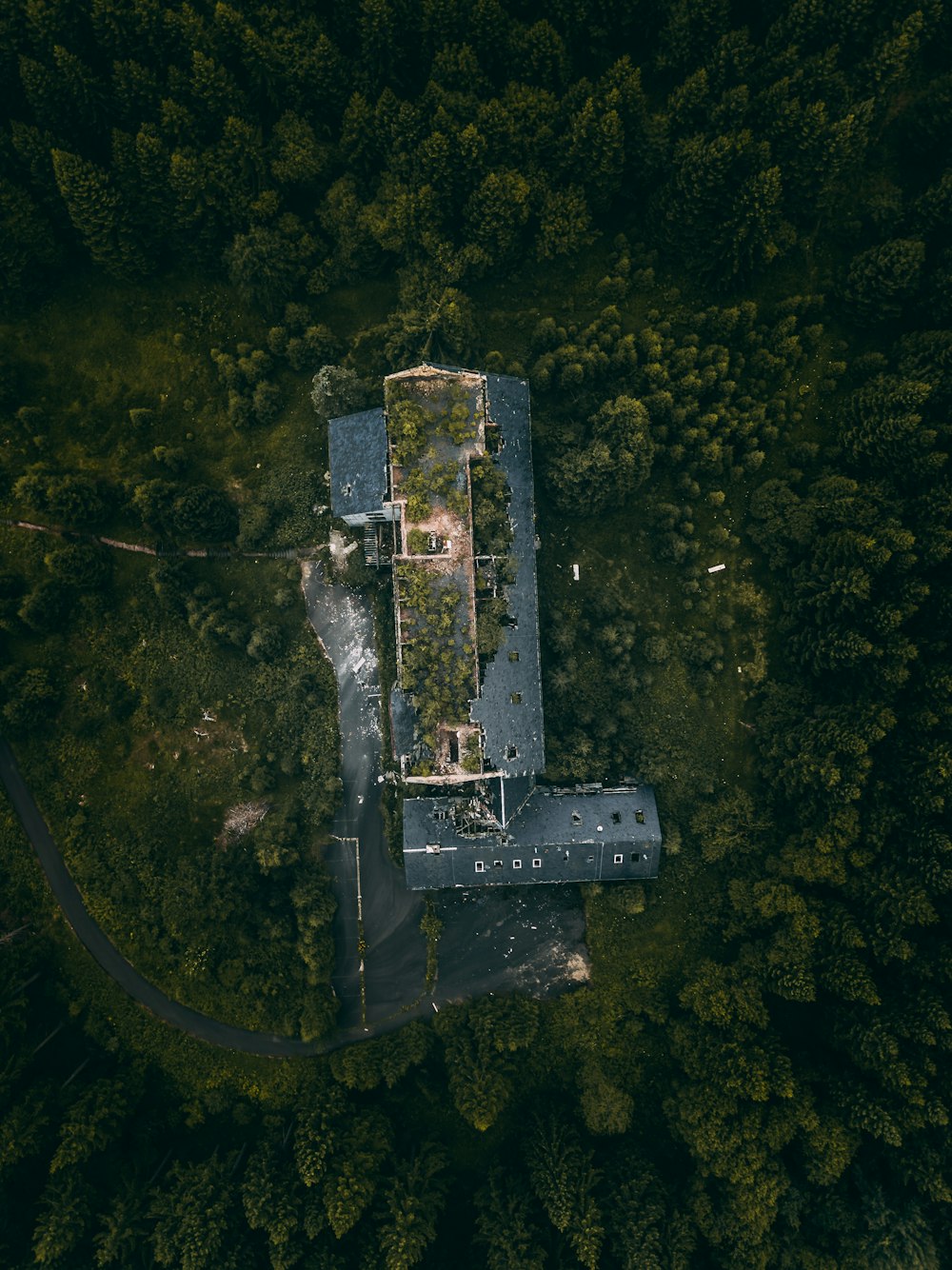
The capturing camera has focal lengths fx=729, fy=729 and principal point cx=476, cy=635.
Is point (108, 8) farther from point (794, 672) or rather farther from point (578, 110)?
point (794, 672)

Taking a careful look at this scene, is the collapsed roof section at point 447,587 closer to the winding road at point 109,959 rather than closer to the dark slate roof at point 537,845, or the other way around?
the dark slate roof at point 537,845

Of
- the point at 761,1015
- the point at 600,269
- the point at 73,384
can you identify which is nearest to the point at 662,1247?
the point at 761,1015

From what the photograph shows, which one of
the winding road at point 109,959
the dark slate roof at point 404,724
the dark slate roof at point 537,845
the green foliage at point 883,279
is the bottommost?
the winding road at point 109,959

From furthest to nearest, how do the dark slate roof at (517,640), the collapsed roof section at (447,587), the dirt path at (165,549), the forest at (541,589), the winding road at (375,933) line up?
the dirt path at (165,549) < the winding road at (375,933) < the dark slate roof at (517,640) < the collapsed roof section at (447,587) < the forest at (541,589)

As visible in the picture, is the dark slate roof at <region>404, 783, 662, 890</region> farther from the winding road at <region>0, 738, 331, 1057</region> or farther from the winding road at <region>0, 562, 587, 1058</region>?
the winding road at <region>0, 738, 331, 1057</region>

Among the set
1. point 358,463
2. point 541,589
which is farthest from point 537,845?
point 358,463

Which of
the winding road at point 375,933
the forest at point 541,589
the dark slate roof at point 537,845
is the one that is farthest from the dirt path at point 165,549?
the dark slate roof at point 537,845

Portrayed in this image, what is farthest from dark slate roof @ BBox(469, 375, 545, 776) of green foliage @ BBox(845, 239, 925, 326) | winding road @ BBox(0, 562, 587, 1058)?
green foliage @ BBox(845, 239, 925, 326)
